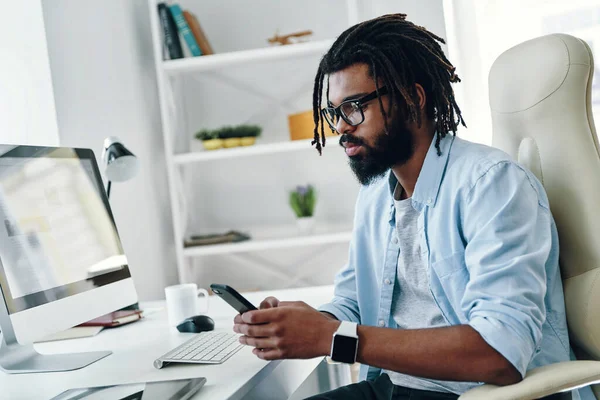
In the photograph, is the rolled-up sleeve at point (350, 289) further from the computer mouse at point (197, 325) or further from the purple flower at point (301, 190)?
the purple flower at point (301, 190)

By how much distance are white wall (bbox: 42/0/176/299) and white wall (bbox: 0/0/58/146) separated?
48 mm

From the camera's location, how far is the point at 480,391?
3.06 feet

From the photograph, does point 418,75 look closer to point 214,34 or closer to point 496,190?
point 496,190

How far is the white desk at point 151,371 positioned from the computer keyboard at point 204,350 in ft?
0.04

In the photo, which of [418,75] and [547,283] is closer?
[547,283]

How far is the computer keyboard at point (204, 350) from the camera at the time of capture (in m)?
1.17

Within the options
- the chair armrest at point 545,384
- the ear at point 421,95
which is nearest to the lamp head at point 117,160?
the ear at point 421,95

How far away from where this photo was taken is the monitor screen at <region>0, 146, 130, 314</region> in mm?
1217

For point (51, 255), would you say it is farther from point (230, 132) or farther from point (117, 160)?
point (230, 132)

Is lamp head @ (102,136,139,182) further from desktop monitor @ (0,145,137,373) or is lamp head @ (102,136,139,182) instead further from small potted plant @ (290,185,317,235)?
small potted plant @ (290,185,317,235)

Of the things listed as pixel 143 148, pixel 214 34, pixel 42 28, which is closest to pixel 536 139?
pixel 42 28

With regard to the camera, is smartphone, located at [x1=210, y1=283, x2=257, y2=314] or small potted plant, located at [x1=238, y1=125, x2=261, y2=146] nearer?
smartphone, located at [x1=210, y1=283, x2=257, y2=314]

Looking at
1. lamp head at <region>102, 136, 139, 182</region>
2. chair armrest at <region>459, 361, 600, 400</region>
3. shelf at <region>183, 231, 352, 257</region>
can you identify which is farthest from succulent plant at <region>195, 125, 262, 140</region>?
chair armrest at <region>459, 361, 600, 400</region>

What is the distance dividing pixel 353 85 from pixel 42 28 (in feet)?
4.18
